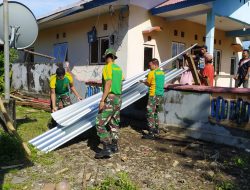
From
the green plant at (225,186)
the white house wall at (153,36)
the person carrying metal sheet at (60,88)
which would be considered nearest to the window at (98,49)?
the white house wall at (153,36)

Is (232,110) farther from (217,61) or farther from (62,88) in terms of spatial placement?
(217,61)

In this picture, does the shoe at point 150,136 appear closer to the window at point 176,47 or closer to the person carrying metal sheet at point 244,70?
the person carrying metal sheet at point 244,70

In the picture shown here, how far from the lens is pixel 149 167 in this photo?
191 inches

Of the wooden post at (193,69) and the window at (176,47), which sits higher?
the window at (176,47)

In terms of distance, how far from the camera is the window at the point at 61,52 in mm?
13404

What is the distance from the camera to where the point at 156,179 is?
14.5 ft

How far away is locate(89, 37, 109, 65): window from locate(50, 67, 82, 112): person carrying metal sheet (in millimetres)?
4237

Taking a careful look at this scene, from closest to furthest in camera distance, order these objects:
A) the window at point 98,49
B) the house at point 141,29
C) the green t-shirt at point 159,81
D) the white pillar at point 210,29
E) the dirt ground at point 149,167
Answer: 1. the dirt ground at point 149,167
2. the green t-shirt at point 159,81
3. the white pillar at point 210,29
4. the house at point 141,29
5. the window at point 98,49

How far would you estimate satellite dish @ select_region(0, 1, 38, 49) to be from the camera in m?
5.32

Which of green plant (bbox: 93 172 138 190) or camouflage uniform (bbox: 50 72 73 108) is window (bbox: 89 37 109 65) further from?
green plant (bbox: 93 172 138 190)

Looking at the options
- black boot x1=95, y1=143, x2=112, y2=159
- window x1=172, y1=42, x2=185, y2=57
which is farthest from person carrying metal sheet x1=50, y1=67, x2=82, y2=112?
window x1=172, y1=42, x2=185, y2=57

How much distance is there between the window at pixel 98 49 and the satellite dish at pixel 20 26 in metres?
5.59

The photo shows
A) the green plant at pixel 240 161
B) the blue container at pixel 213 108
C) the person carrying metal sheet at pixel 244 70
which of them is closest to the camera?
the green plant at pixel 240 161

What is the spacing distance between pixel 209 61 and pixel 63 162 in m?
4.67
